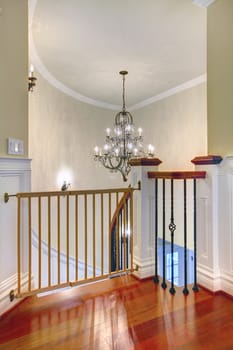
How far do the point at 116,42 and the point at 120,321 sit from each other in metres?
3.01

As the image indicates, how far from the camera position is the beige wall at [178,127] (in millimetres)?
4460

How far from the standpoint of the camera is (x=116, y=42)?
3029 mm

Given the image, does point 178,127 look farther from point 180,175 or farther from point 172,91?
point 180,175

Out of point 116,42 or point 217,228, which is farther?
point 116,42

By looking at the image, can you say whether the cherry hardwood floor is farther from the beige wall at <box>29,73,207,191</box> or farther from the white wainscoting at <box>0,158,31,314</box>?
the beige wall at <box>29,73,207,191</box>

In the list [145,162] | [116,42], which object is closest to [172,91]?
[116,42]

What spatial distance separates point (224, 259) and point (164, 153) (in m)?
3.51

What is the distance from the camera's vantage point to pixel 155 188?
2.29 metres

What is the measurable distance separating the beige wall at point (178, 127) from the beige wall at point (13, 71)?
10.9 ft

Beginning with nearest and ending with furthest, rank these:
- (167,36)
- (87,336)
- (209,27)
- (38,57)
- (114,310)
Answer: (87,336) → (114,310) → (209,27) → (167,36) → (38,57)

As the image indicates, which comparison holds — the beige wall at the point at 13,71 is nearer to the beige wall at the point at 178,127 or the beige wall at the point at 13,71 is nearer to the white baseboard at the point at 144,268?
the white baseboard at the point at 144,268

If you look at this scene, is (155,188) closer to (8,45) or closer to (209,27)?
(209,27)

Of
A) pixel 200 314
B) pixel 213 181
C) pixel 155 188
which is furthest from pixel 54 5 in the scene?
pixel 200 314

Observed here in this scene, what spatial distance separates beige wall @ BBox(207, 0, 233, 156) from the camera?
6.45ft
